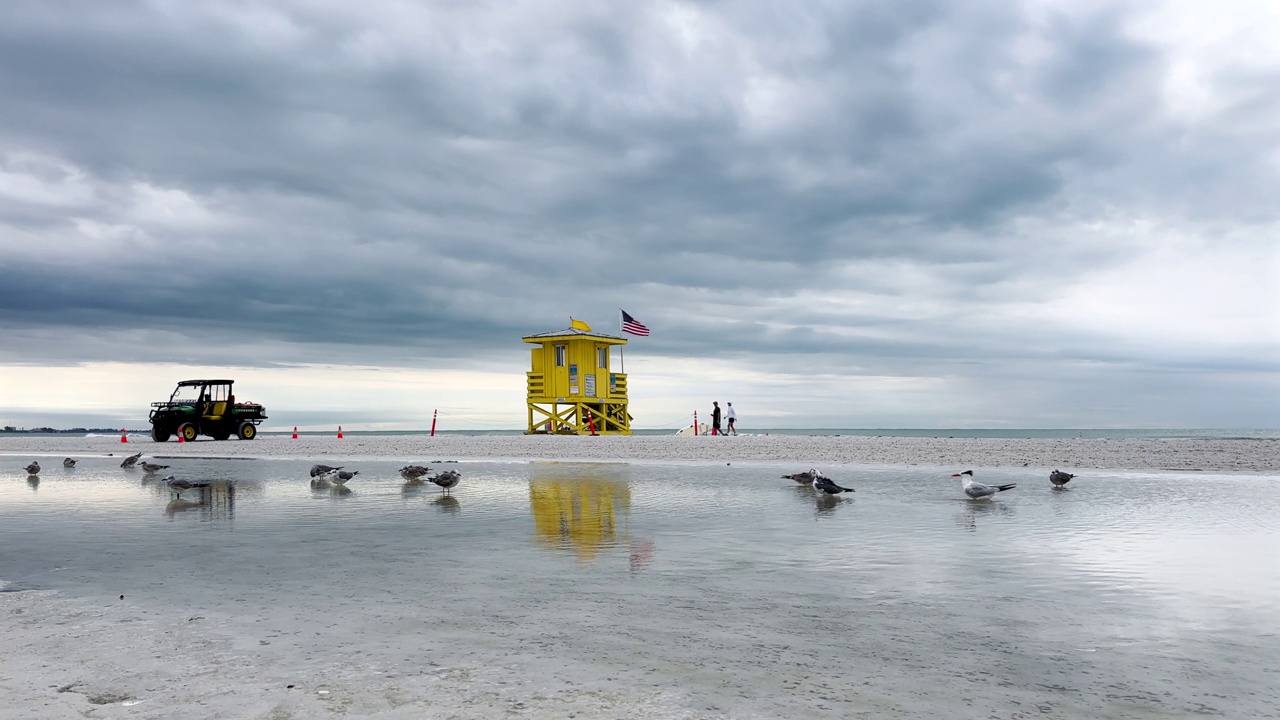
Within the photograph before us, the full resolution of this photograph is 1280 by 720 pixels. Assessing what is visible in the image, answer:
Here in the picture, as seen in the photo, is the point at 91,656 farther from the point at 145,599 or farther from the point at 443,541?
the point at 443,541

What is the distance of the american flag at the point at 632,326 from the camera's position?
41875 mm

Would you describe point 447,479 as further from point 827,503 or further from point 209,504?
point 827,503

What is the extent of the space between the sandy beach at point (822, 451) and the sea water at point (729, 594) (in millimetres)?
7909

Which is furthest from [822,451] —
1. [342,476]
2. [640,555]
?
[640,555]

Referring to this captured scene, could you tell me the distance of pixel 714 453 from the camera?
965 inches

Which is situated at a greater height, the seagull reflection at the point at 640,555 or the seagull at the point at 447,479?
the seagull at the point at 447,479

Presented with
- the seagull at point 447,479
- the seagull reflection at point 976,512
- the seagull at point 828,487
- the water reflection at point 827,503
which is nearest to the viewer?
the seagull reflection at point 976,512

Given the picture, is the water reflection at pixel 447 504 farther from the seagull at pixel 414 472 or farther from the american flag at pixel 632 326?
the american flag at pixel 632 326

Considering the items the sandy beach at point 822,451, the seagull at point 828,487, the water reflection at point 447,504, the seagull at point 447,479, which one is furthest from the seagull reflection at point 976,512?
the seagull at point 447,479

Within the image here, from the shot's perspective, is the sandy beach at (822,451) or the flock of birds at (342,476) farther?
the sandy beach at (822,451)

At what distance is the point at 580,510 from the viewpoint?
11.1 metres

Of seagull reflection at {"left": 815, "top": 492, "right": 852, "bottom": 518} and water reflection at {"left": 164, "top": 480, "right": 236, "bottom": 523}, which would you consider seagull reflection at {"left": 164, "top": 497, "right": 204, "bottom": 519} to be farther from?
seagull reflection at {"left": 815, "top": 492, "right": 852, "bottom": 518}

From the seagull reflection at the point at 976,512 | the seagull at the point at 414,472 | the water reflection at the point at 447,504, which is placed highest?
the seagull at the point at 414,472

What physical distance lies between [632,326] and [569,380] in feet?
13.7
